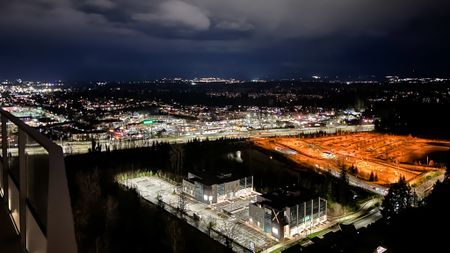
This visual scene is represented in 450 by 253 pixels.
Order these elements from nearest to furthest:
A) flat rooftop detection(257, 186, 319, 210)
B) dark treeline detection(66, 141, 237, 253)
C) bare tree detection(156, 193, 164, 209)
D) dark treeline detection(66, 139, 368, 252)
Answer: dark treeline detection(66, 141, 237, 253) < dark treeline detection(66, 139, 368, 252) < flat rooftop detection(257, 186, 319, 210) < bare tree detection(156, 193, 164, 209)

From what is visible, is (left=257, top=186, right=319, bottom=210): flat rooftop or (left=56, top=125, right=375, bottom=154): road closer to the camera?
(left=257, top=186, right=319, bottom=210): flat rooftop

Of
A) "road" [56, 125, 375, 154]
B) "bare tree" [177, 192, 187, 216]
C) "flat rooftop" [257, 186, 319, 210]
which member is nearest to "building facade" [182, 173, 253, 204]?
"bare tree" [177, 192, 187, 216]

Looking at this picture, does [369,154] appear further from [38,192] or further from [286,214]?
[38,192]

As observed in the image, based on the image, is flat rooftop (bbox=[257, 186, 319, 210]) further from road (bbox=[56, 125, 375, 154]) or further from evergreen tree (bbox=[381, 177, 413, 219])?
road (bbox=[56, 125, 375, 154])

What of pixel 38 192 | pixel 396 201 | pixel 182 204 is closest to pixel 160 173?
pixel 182 204

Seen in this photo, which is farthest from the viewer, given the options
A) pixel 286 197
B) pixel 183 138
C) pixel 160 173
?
pixel 183 138

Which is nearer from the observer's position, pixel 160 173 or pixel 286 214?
pixel 286 214

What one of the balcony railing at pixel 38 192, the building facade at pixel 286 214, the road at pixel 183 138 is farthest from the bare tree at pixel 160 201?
the balcony railing at pixel 38 192
